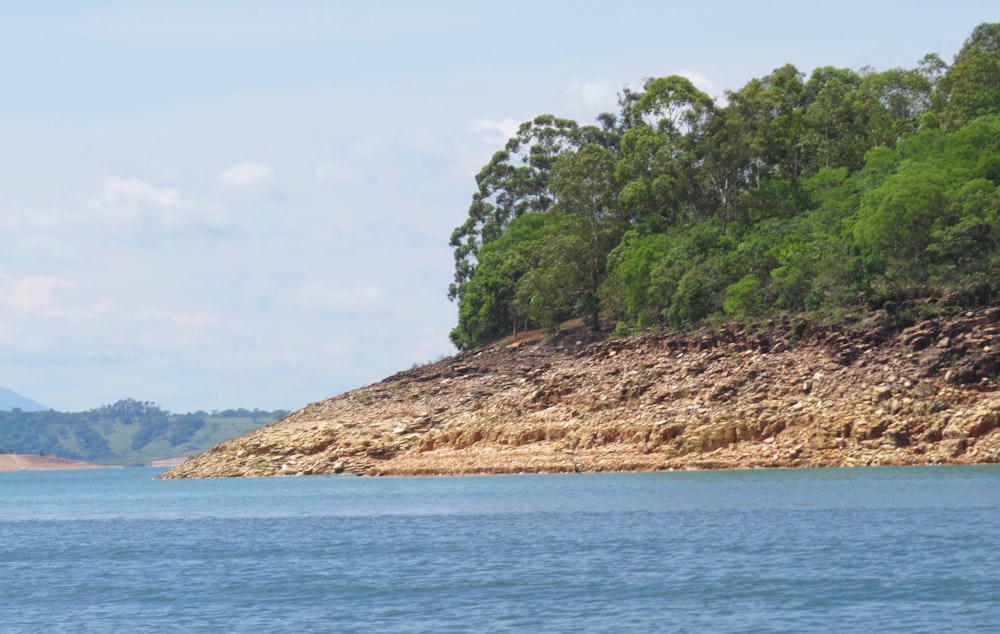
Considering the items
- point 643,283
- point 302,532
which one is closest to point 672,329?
point 643,283

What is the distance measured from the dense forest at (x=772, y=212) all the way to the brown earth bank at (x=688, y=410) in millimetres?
3982

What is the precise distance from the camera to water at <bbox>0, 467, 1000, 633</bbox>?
94.5 feet

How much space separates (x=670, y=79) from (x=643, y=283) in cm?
1865

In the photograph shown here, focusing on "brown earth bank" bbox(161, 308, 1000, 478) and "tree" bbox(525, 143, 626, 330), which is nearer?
"brown earth bank" bbox(161, 308, 1000, 478)

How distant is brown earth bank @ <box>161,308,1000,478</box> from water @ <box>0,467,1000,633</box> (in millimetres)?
4542

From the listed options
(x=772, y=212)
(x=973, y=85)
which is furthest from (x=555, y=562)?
(x=973, y=85)

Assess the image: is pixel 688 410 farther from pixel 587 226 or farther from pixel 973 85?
pixel 973 85

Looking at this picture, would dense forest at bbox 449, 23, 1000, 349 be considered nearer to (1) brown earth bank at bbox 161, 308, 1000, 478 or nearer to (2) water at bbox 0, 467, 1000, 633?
(1) brown earth bank at bbox 161, 308, 1000, 478

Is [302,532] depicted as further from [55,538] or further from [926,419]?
[926,419]

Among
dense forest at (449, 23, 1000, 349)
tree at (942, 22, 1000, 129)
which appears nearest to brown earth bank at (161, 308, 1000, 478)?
dense forest at (449, 23, 1000, 349)

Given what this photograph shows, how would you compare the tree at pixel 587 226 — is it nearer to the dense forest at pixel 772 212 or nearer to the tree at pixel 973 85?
the dense forest at pixel 772 212

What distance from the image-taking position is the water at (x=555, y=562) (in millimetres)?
28812

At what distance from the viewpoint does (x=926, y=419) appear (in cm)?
6731

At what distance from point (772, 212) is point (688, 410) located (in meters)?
31.4
